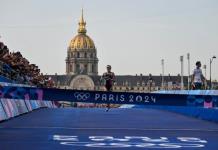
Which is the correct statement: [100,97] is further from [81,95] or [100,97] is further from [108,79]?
[108,79]

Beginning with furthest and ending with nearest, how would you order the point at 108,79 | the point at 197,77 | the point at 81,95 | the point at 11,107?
the point at 197,77 < the point at 11,107 < the point at 108,79 < the point at 81,95

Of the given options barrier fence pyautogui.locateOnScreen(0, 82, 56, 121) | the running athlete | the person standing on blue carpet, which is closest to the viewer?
barrier fence pyautogui.locateOnScreen(0, 82, 56, 121)

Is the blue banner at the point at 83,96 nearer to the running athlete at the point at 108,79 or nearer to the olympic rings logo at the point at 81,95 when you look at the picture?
the olympic rings logo at the point at 81,95

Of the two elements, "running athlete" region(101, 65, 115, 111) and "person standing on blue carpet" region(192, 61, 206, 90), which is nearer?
"running athlete" region(101, 65, 115, 111)

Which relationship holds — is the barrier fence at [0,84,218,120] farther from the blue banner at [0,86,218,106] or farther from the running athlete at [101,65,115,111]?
the running athlete at [101,65,115,111]

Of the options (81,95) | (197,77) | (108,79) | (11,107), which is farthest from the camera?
(197,77)

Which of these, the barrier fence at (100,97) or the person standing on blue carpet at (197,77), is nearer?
the barrier fence at (100,97)

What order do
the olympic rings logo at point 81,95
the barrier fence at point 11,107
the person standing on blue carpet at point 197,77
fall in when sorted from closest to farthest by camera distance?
1. the olympic rings logo at point 81,95
2. the barrier fence at point 11,107
3. the person standing on blue carpet at point 197,77

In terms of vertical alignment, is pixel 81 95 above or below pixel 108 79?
below

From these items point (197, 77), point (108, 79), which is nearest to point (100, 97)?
point (108, 79)

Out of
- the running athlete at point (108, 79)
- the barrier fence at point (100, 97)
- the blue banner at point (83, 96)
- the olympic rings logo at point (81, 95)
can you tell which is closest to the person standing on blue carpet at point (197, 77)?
the running athlete at point (108, 79)

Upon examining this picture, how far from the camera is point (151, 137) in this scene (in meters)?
14.1

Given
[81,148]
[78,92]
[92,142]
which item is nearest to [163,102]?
[78,92]

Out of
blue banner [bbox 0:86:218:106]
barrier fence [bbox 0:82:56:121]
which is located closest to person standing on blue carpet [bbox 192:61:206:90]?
blue banner [bbox 0:86:218:106]
